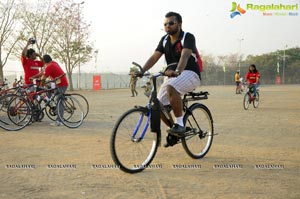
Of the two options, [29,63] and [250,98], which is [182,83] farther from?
[250,98]

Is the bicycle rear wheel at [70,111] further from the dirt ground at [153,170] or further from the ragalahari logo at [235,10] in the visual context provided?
the ragalahari logo at [235,10]

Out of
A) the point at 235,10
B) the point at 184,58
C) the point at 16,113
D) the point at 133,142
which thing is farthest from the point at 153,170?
the point at 235,10

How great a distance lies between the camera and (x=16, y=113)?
7.72m

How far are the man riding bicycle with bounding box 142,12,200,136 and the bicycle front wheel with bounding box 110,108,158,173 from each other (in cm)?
35

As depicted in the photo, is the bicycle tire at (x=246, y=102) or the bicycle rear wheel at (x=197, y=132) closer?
the bicycle rear wheel at (x=197, y=132)

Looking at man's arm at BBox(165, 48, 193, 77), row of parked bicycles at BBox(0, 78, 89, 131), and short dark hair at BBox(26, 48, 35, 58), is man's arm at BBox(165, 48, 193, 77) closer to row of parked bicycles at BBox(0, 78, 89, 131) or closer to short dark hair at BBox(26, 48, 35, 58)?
row of parked bicycles at BBox(0, 78, 89, 131)

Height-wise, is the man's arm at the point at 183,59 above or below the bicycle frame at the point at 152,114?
above

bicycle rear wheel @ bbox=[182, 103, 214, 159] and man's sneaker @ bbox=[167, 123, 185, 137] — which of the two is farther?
bicycle rear wheel @ bbox=[182, 103, 214, 159]

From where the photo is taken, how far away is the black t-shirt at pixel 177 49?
443 centimetres

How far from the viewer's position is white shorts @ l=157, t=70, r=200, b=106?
439 cm

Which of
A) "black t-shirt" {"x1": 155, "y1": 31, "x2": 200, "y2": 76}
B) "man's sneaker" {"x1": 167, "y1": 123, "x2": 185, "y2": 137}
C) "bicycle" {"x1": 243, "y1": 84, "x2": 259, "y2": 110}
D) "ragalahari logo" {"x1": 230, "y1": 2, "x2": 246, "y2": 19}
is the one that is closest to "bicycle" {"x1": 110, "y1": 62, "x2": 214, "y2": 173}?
"man's sneaker" {"x1": 167, "y1": 123, "x2": 185, "y2": 137}

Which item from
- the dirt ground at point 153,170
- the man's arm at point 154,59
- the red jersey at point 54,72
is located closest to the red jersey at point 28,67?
the red jersey at point 54,72

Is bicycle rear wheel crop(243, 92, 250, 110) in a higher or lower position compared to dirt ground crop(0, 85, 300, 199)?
higher

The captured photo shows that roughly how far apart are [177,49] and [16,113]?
15.2 ft
